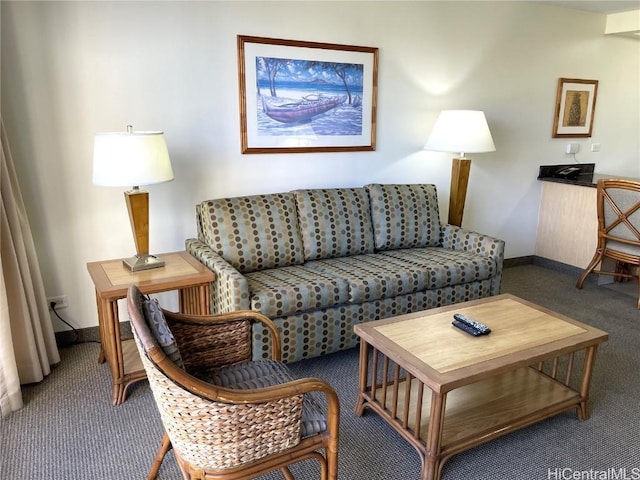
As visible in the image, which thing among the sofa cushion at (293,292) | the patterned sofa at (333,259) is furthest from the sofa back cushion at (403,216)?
the sofa cushion at (293,292)

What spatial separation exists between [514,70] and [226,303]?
336 cm

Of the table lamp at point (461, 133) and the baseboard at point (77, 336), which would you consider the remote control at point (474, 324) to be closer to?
the table lamp at point (461, 133)

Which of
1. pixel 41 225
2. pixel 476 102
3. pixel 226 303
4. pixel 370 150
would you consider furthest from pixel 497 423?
pixel 476 102

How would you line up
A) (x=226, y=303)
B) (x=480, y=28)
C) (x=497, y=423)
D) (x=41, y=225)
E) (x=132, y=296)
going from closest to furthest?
(x=132, y=296) < (x=497, y=423) < (x=226, y=303) < (x=41, y=225) < (x=480, y=28)

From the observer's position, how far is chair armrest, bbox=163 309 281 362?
1.77 metres

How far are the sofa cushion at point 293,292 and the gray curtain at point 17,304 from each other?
3.68 ft

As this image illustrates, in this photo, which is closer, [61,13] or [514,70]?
[61,13]

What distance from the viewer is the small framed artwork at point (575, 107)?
4516 millimetres

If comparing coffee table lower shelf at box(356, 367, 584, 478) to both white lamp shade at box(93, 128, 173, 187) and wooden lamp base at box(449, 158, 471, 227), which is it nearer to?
white lamp shade at box(93, 128, 173, 187)

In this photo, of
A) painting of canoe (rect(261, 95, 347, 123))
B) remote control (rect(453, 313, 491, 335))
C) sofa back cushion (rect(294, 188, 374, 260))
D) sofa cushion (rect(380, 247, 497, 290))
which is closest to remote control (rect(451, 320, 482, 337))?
remote control (rect(453, 313, 491, 335))

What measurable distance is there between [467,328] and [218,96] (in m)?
2.08

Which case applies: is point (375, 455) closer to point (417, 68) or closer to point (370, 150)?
point (370, 150)

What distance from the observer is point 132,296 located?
1476 millimetres

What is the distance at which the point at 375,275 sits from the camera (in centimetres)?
279
